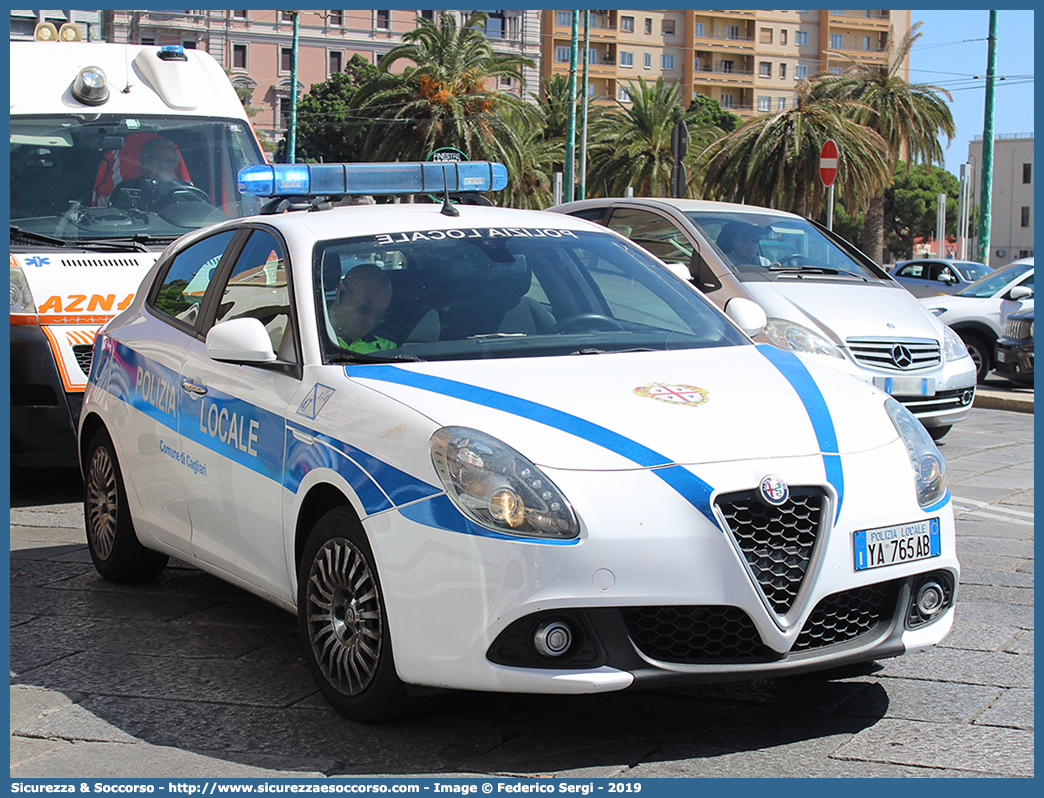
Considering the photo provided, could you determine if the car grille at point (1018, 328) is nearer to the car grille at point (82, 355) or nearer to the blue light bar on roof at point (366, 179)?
the blue light bar on roof at point (366, 179)

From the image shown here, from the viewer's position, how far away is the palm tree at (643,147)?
4556 centimetres

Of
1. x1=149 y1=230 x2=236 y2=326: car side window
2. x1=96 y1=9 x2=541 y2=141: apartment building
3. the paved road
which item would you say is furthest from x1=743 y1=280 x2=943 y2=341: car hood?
x1=96 y1=9 x2=541 y2=141: apartment building

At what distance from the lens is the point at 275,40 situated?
8312 centimetres

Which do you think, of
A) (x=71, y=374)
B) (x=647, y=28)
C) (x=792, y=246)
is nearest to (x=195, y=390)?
(x=71, y=374)

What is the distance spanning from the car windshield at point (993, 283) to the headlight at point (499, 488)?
12.4 metres

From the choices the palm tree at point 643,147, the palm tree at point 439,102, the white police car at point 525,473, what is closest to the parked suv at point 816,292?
the white police car at point 525,473

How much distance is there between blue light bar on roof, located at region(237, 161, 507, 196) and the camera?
557cm

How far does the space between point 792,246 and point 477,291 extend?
18.2ft

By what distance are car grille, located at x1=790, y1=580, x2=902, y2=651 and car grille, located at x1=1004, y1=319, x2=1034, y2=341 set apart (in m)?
10.2

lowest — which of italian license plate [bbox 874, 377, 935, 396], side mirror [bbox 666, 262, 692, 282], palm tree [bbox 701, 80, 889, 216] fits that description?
italian license plate [bbox 874, 377, 935, 396]

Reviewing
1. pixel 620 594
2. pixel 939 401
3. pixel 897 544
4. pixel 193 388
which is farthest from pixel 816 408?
pixel 939 401

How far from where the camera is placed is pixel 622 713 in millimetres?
3795

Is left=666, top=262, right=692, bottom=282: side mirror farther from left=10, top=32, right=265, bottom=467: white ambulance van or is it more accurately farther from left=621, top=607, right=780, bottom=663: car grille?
left=10, top=32, right=265, bottom=467: white ambulance van

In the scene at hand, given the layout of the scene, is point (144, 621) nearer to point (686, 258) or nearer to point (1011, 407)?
point (686, 258)
